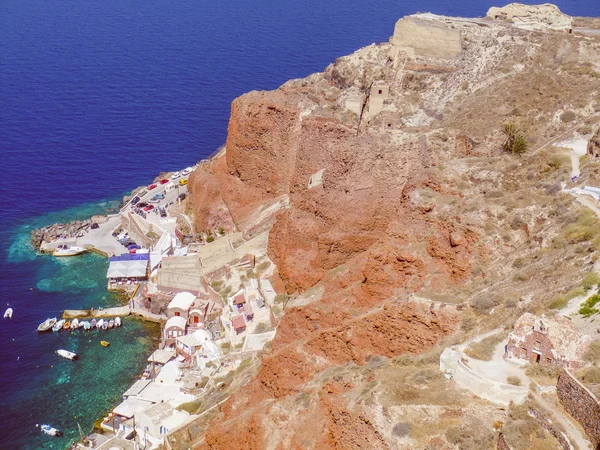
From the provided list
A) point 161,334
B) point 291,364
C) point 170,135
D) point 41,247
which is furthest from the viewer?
point 170,135

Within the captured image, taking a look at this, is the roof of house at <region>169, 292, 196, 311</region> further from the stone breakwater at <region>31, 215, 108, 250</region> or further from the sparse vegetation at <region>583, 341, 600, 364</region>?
the sparse vegetation at <region>583, 341, 600, 364</region>

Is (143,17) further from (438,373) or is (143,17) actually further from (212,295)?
(438,373)

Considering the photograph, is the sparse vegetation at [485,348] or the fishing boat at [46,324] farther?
the fishing boat at [46,324]

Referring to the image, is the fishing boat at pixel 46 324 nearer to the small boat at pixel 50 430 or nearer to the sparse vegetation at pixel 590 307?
the small boat at pixel 50 430

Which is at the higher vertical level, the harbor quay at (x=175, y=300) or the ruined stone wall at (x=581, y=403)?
the harbor quay at (x=175, y=300)

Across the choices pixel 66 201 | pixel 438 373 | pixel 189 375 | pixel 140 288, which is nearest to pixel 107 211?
pixel 66 201

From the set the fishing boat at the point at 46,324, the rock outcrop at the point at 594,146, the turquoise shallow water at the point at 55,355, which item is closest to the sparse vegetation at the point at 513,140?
the rock outcrop at the point at 594,146
